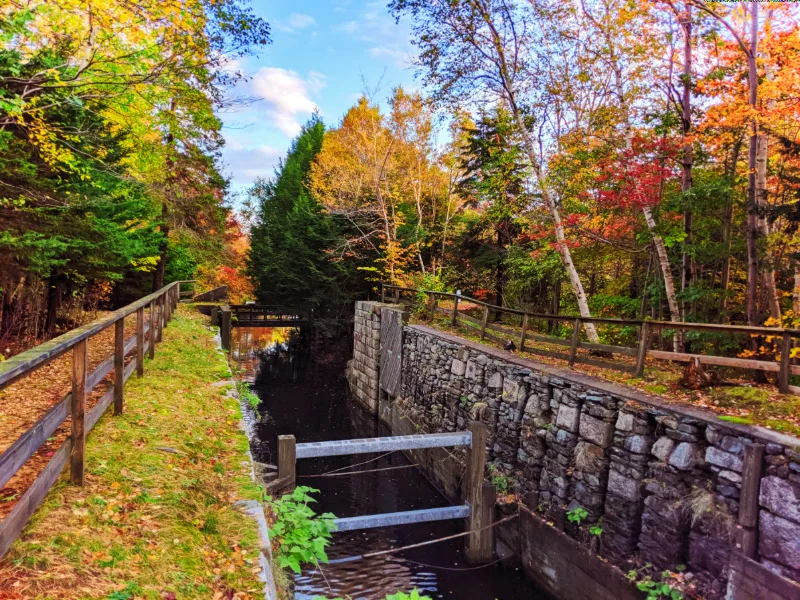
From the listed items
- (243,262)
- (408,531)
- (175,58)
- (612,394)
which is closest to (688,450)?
(612,394)

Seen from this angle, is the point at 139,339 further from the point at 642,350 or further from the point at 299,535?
the point at 642,350

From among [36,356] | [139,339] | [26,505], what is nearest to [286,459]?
[139,339]

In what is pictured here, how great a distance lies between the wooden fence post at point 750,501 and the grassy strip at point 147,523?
14.1ft

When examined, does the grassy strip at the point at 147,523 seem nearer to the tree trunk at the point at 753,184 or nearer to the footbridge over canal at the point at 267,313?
the tree trunk at the point at 753,184

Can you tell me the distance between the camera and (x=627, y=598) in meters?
5.41

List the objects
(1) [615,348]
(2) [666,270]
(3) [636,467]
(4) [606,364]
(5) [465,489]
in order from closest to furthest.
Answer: (3) [636,467], (1) [615,348], (4) [606,364], (5) [465,489], (2) [666,270]

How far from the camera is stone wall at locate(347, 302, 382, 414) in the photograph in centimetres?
1587

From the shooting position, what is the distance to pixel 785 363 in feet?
16.4

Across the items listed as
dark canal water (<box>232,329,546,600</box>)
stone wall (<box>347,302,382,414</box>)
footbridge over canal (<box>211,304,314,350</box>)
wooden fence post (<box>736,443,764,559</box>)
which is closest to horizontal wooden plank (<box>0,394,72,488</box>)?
dark canal water (<box>232,329,546,600</box>)

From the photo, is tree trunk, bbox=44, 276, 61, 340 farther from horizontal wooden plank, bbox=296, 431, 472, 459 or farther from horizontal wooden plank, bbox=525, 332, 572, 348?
horizontal wooden plank, bbox=525, 332, 572, 348

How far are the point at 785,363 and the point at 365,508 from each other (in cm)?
717

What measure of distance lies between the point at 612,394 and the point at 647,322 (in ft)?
3.46

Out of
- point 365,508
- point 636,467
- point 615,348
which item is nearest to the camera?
point 636,467

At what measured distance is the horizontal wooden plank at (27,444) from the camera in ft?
6.60
